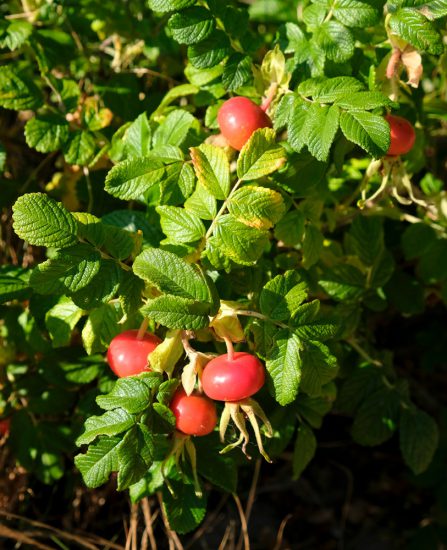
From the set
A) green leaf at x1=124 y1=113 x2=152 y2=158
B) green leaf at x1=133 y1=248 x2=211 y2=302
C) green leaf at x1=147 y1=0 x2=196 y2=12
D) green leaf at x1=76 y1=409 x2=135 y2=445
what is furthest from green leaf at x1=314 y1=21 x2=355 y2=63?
green leaf at x1=76 y1=409 x2=135 y2=445

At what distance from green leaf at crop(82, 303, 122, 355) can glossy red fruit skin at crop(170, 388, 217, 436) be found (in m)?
0.18

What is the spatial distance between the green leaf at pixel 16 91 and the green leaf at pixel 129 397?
2.36 feet

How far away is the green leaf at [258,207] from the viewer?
117 centimetres

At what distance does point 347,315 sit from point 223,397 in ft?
1.99

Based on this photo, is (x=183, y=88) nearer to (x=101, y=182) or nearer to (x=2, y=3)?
(x=101, y=182)

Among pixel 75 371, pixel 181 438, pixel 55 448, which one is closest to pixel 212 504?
pixel 55 448

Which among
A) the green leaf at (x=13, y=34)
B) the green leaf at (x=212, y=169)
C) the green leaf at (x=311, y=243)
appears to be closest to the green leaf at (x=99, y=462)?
the green leaf at (x=212, y=169)

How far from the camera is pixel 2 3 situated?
189cm

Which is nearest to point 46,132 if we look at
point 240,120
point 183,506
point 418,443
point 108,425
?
point 240,120

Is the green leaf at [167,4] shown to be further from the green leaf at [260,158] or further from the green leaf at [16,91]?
the green leaf at [16,91]

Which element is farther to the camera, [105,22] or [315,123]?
[105,22]

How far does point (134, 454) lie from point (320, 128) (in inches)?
24.6

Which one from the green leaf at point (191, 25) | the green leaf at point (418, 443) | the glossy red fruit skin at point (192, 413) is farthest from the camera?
the green leaf at point (418, 443)

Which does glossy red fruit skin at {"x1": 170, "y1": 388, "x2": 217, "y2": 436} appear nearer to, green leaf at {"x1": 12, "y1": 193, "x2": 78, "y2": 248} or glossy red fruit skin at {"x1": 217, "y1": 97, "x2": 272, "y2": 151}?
green leaf at {"x1": 12, "y1": 193, "x2": 78, "y2": 248}
